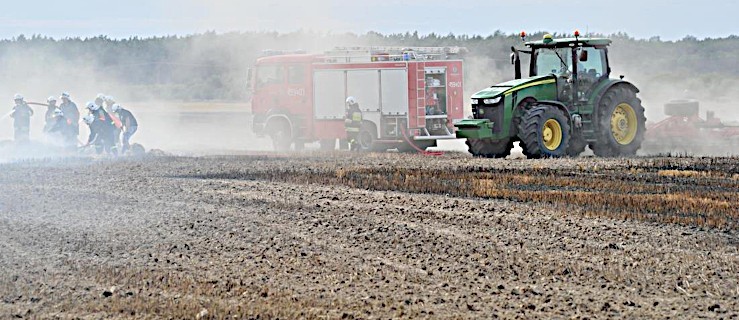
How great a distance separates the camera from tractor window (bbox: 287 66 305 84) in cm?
3045

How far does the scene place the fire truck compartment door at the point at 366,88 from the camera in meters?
29.3

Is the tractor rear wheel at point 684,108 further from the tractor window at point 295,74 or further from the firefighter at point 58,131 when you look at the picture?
the firefighter at point 58,131

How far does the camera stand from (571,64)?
2255 cm

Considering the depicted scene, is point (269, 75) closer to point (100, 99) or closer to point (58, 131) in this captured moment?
point (100, 99)

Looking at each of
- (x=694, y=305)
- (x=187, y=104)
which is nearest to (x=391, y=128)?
(x=694, y=305)

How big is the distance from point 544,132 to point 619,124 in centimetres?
199

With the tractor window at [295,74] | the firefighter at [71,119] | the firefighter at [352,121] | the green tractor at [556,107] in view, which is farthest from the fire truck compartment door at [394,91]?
the firefighter at [71,119]

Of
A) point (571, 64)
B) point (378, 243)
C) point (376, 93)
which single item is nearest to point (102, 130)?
point (376, 93)

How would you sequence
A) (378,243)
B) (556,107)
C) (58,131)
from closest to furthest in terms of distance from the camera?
1. (378,243)
2. (556,107)
3. (58,131)

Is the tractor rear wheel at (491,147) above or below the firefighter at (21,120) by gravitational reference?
below

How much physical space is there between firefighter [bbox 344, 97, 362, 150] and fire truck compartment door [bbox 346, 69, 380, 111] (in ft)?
0.99

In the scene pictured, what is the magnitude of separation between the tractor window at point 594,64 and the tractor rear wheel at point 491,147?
6.60 ft

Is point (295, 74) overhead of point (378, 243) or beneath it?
overhead

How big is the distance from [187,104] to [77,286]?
57225 millimetres
